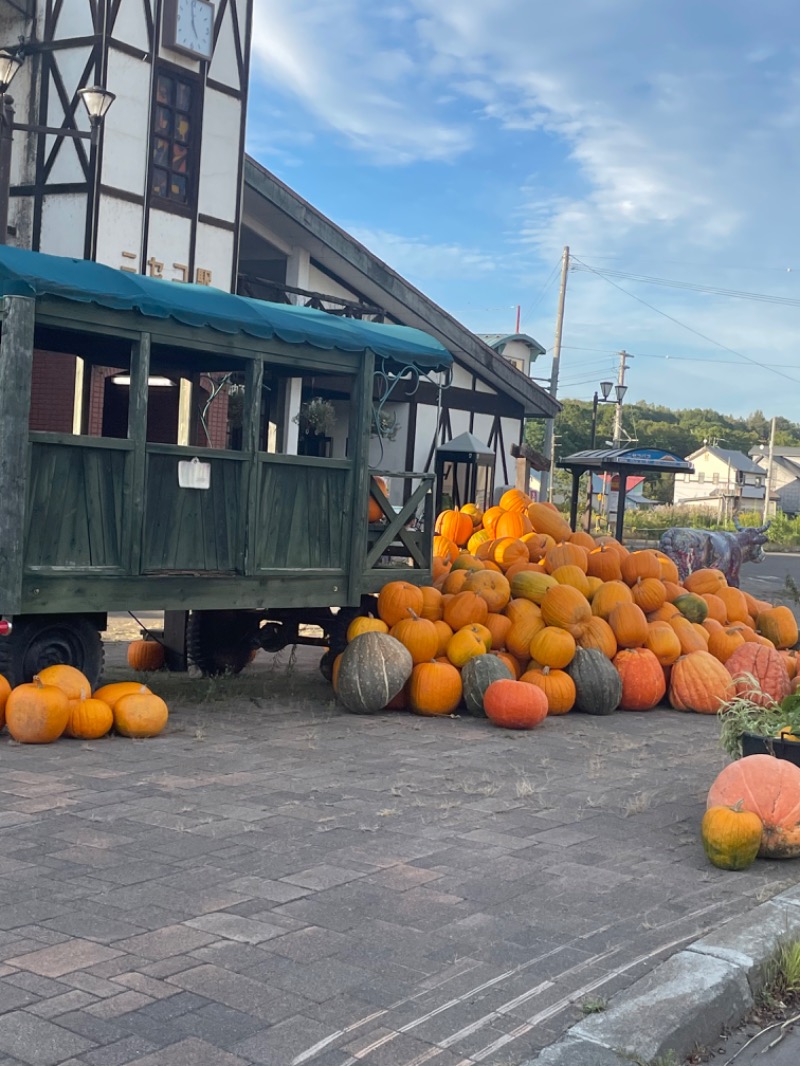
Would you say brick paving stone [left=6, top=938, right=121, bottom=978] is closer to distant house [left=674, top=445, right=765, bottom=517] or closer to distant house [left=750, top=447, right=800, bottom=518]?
distant house [left=674, top=445, right=765, bottom=517]

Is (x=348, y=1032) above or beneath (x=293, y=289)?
beneath

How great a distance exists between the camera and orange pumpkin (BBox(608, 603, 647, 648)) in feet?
34.5

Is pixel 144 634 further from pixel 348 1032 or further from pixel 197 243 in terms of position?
pixel 197 243

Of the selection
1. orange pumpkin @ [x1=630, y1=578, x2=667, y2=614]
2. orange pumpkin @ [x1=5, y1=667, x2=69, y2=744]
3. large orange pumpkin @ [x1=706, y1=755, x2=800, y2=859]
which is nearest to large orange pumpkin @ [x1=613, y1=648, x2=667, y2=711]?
orange pumpkin @ [x1=630, y1=578, x2=667, y2=614]

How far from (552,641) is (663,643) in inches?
46.9

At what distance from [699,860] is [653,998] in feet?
6.63

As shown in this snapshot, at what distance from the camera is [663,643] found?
417 inches

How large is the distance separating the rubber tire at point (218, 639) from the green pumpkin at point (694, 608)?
13.4 ft

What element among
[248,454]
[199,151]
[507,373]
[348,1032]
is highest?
[199,151]

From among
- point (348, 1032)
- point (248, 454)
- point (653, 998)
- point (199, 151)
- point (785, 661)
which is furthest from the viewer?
point (199, 151)

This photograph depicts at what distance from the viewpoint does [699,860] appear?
227 inches

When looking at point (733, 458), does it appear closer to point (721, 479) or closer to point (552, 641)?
point (721, 479)

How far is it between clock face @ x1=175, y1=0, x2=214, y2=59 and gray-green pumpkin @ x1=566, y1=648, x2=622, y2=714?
11.7 metres

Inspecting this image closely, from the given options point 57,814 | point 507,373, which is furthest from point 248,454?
point 507,373
